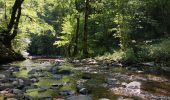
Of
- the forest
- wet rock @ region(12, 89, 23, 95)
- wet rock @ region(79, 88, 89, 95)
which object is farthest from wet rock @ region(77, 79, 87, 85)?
wet rock @ region(12, 89, 23, 95)

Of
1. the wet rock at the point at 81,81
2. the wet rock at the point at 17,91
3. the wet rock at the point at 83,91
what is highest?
the wet rock at the point at 17,91

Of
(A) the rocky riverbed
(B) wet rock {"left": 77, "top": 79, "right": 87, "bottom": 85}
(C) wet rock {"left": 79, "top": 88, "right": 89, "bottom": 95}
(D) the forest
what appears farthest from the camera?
(B) wet rock {"left": 77, "top": 79, "right": 87, "bottom": 85}

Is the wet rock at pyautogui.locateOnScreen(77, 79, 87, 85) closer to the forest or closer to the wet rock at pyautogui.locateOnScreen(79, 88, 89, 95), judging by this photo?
the forest

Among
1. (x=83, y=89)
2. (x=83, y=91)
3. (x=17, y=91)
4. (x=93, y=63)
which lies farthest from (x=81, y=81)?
(x=93, y=63)

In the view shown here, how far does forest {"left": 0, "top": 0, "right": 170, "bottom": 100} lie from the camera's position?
439 inches

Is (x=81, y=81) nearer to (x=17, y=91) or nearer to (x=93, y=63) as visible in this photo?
(x=17, y=91)

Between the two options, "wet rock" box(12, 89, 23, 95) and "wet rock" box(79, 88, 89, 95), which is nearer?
"wet rock" box(12, 89, 23, 95)

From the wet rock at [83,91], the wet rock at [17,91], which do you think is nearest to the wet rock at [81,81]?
the wet rock at [83,91]

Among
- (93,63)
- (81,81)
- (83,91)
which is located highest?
(83,91)

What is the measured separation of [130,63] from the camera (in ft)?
72.8

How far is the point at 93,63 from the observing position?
908 inches

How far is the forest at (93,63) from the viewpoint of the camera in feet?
36.6

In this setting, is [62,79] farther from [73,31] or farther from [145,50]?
[73,31]

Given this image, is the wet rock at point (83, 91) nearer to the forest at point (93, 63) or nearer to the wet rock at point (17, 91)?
the forest at point (93, 63)
